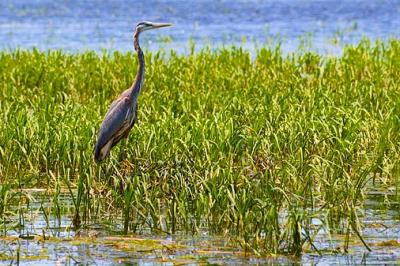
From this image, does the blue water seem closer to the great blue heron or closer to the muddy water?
the great blue heron

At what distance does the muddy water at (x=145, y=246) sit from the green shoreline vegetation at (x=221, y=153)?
0.36 ft

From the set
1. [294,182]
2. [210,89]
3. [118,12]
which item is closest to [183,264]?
[294,182]

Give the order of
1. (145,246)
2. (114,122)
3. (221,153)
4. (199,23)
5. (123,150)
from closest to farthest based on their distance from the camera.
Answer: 1. (145,246)
2. (221,153)
3. (114,122)
4. (123,150)
5. (199,23)

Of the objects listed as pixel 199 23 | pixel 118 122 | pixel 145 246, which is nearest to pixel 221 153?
pixel 118 122

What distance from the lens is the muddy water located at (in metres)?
7.32

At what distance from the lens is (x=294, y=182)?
351 inches

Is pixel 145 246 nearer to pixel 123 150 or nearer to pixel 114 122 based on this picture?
pixel 114 122

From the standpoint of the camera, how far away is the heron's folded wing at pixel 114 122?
31.1 feet

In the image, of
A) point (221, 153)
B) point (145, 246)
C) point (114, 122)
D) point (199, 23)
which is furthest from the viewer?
point (199, 23)

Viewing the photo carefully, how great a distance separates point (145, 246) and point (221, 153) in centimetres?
180

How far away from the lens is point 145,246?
303 inches

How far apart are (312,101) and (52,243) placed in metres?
4.77

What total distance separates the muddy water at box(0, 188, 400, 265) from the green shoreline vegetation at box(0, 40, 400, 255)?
0.36 ft

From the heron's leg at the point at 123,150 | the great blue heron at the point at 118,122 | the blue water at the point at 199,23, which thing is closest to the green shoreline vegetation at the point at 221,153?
the heron's leg at the point at 123,150
